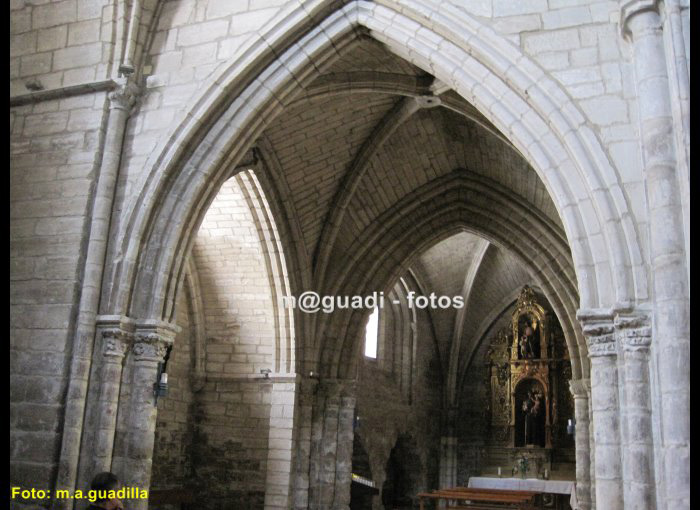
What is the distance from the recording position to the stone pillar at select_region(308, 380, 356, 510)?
1068cm

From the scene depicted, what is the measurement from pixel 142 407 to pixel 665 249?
4284 millimetres

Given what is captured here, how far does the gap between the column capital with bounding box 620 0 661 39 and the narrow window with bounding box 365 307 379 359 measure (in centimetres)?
968

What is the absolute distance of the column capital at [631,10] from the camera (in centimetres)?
544

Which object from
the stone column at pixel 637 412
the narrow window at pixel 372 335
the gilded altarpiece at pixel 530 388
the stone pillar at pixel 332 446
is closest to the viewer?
the stone column at pixel 637 412

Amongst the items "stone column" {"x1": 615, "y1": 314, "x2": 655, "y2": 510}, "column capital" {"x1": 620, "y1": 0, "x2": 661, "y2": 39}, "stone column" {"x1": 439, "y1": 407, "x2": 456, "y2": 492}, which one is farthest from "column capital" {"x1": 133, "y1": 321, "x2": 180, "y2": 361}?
"stone column" {"x1": 439, "y1": 407, "x2": 456, "y2": 492}

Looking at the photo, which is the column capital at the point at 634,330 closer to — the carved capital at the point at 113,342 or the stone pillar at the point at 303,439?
the carved capital at the point at 113,342

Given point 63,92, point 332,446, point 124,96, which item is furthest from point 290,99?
point 332,446

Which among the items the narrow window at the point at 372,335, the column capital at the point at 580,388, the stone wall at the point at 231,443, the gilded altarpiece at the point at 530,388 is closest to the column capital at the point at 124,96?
the stone wall at the point at 231,443

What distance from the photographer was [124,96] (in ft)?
23.7

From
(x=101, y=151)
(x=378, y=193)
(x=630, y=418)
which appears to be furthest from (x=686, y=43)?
(x=378, y=193)

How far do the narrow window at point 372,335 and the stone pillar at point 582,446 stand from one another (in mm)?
4982

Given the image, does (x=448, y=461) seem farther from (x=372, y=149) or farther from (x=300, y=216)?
(x=372, y=149)

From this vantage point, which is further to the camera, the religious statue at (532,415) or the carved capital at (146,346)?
the religious statue at (532,415)

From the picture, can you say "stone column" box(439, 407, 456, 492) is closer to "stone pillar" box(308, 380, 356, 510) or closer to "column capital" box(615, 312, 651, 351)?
"stone pillar" box(308, 380, 356, 510)
